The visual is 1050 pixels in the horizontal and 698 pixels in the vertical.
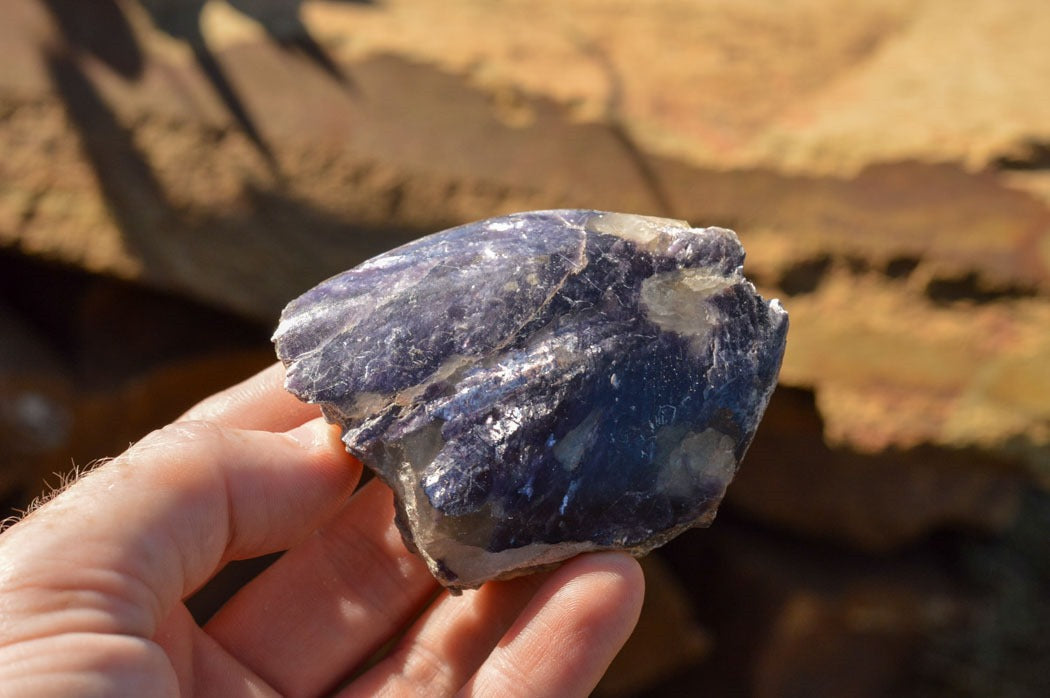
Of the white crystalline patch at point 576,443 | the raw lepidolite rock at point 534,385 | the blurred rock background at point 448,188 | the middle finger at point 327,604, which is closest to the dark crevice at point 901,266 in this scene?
the blurred rock background at point 448,188

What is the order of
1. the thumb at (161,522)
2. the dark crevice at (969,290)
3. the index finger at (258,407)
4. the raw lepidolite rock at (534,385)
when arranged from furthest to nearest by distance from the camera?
1. the dark crevice at (969,290)
2. the index finger at (258,407)
3. the raw lepidolite rock at (534,385)
4. the thumb at (161,522)

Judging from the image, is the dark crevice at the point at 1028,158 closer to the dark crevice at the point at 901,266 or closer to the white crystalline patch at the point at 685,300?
the dark crevice at the point at 901,266

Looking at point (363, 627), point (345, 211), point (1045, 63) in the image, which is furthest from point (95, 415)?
point (1045, 63)

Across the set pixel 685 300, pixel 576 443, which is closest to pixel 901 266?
pixel 685 300

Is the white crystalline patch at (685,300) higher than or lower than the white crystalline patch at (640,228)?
lower

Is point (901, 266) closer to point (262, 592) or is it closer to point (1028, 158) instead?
point (1028, 158)

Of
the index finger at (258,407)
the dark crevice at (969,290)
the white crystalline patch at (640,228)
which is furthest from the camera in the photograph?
the dark crevice at (969,290)

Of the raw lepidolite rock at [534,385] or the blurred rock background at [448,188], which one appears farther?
the blurred rock background at [448,188]
